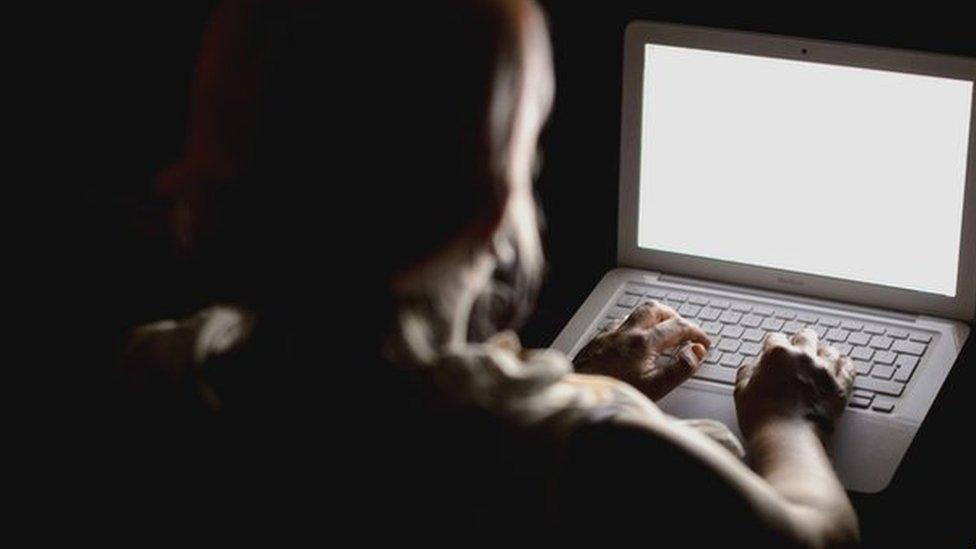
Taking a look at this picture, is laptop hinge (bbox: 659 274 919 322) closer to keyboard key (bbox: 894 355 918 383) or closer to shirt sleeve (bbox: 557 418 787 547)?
keyboard key (bbox: 894 355 918 383)

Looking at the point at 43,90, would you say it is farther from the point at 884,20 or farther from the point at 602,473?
the point at 602,473

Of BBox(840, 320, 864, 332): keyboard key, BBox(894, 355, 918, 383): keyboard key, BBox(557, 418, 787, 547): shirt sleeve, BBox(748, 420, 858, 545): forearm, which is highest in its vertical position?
BBox(557, 418, 787, 547): shirt sleeve

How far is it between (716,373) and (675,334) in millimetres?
70

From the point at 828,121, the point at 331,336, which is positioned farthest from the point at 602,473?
the point at 828,121

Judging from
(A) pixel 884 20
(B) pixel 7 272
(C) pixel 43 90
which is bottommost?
(B) pixel 7 272

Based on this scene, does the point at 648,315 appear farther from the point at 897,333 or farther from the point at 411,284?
the point at 411,284

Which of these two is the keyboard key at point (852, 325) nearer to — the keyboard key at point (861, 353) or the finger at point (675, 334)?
the keyboard key at point (861, 353)

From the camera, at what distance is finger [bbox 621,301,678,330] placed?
186 centimetres

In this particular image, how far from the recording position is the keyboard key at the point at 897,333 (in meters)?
1.93

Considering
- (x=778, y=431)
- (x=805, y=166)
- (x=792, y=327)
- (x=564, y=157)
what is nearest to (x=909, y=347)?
(x=792, y=327)

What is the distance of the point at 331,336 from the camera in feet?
4.05

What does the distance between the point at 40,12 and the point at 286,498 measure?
116cm

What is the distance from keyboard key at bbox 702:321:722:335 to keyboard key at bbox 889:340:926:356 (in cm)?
19

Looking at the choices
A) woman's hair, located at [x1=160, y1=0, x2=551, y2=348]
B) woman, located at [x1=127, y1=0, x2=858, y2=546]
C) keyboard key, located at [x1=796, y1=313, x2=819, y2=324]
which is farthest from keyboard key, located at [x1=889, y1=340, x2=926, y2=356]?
woman's hair, located at [x1=160, y1=0, x2=551, y2=348]
